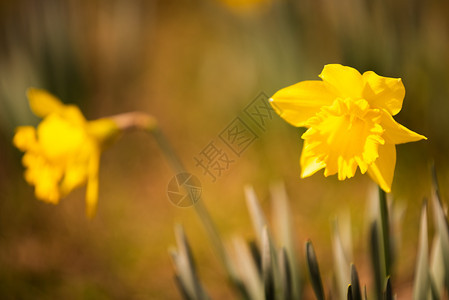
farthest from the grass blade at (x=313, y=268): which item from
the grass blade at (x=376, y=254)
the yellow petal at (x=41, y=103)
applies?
the yellow petal at (x=41, y=103)

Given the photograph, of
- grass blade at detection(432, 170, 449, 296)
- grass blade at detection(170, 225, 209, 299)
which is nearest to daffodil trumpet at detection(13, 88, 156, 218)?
grass blade at detection(170, 225, 209, 299)

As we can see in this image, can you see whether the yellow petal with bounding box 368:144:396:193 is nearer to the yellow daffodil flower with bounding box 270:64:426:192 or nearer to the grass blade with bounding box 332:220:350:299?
the yellow daffodil flower with bounding box 270:64:426:192

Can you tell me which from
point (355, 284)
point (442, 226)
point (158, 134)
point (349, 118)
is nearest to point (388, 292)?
point (355, 284)

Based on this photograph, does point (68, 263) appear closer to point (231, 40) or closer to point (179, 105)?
point (179, 105)

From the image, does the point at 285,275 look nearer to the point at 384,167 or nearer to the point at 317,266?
the point at 317,266

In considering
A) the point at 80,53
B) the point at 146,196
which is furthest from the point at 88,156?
the point at 80,53
